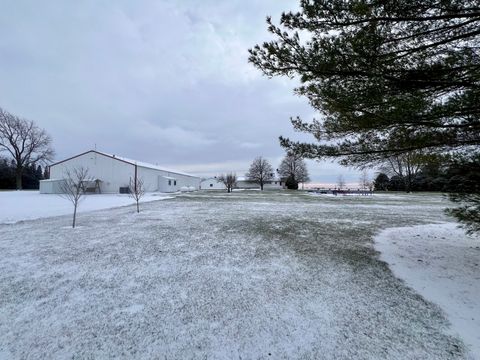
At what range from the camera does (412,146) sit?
5098mm

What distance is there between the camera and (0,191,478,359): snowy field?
255 centimetres

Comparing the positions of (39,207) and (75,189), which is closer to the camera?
(39,207)

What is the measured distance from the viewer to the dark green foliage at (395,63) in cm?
420

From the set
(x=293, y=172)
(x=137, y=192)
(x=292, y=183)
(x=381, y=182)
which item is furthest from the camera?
(x=293, y=172)

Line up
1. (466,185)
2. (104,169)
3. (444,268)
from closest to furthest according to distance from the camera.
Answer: (466,185)
(444,268)
(104,169)

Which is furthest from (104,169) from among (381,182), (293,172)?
(381,182)

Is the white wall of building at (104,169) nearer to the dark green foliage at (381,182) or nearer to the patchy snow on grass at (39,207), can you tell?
the patchy snow on grass at (39,207)

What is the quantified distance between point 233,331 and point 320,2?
17.6 feet

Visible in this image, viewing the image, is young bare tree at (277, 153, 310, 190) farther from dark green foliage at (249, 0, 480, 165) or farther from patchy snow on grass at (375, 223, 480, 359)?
dark green foliage at (249, 0, 480, 165)

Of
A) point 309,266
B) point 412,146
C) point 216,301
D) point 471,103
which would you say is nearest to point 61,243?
point 216,301

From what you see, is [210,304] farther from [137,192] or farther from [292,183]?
[292,183]

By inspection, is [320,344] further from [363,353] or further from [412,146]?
[412,146]

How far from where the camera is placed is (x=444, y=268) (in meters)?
4.75

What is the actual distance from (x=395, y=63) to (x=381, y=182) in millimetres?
50000
